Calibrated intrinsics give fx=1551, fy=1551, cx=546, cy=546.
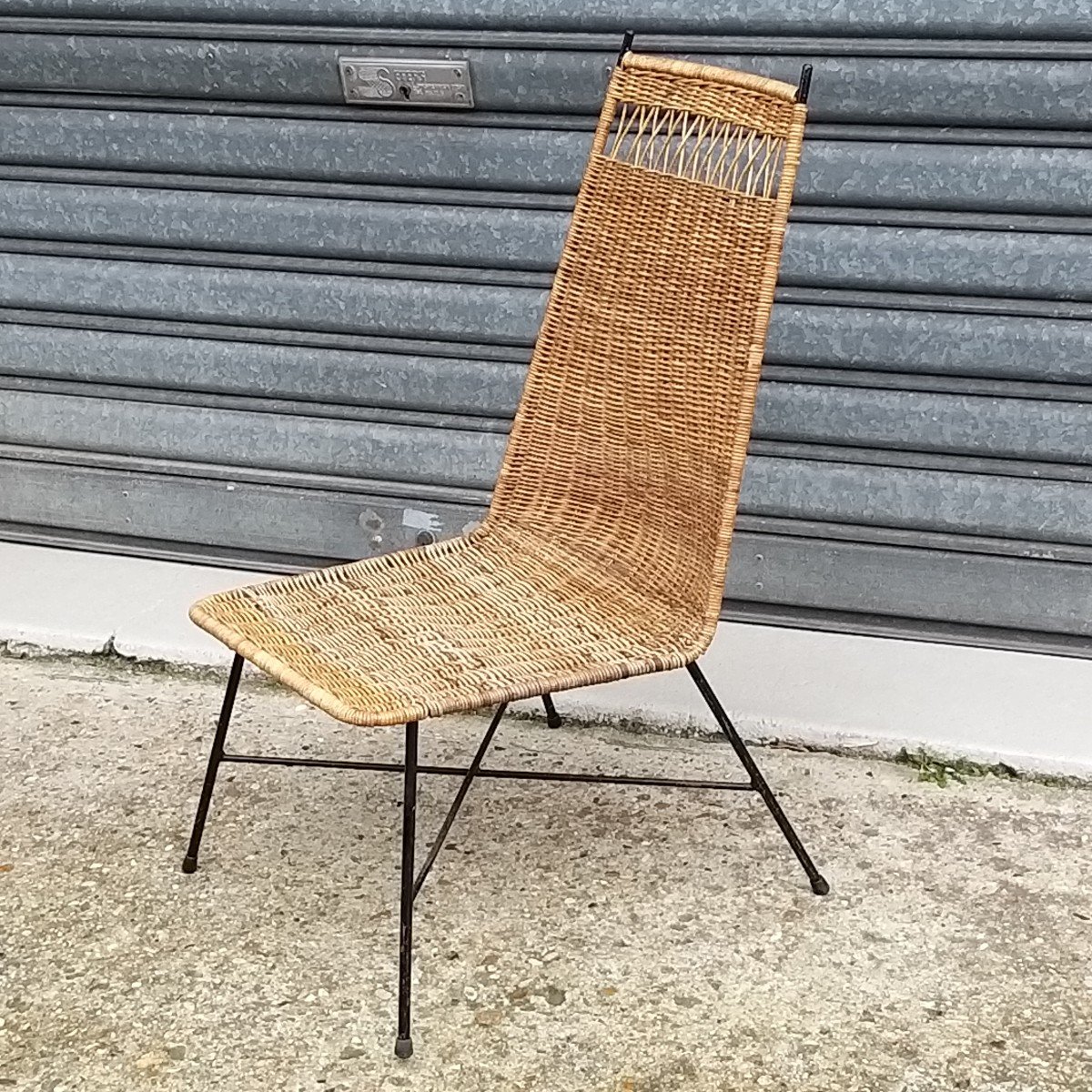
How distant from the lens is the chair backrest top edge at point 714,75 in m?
2.53

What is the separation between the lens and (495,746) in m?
3.29

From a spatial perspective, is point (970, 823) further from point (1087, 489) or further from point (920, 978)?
point (1087, 489)

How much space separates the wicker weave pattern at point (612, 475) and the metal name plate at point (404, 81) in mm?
616

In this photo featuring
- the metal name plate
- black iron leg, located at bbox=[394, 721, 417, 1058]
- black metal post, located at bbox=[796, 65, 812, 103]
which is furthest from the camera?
the metal name plate

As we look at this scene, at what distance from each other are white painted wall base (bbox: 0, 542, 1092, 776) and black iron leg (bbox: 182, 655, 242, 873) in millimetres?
853

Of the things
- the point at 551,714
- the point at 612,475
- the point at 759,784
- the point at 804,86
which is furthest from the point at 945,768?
the point at 804,86

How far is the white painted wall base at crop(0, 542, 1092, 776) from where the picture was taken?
10.5 ft

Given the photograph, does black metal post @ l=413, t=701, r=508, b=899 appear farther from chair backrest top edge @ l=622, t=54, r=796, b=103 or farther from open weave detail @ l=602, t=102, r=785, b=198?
chair backrest top edge @ l=622, t=54, r=796, b=103

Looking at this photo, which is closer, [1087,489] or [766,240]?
[766,240]

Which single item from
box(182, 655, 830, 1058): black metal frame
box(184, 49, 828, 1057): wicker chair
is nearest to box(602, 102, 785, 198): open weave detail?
box(184, 49, 828, 1057): wicker chair

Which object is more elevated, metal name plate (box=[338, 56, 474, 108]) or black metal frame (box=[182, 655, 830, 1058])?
metal name plate (box=[338, 56, 474, 108])

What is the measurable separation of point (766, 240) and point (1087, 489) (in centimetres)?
119

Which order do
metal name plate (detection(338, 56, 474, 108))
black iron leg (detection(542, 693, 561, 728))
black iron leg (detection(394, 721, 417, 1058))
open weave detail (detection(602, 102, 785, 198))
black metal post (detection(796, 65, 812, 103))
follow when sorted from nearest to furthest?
black iron leg (detection(394, 721, 417, 1058)) → black metal post (detection(796, 65, 812, 103)) → open weave detail (detection(602, 102, 785, 198)) → black iron leg (detection(542, 693, 561, 728)) → metal name plate (detection(338, 56, 474, 108))

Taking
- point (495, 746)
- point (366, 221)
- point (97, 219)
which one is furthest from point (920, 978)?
point (97, 219)
